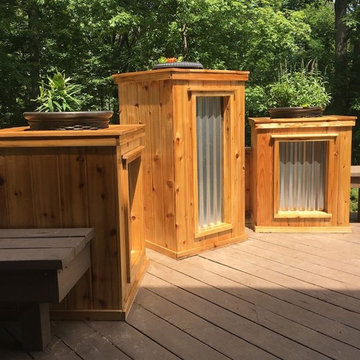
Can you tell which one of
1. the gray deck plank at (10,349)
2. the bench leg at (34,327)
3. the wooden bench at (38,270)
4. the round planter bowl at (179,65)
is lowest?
the gray deck plank at (10,349)

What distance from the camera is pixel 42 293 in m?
1.98

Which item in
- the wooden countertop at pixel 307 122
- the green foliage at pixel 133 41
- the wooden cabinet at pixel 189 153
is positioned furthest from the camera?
the green foliage at pixel 133 41

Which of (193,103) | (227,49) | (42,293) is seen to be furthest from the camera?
(227,49)

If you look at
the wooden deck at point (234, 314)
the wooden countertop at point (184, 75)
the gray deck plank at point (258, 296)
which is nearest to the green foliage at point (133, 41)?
the wooden countertop at point (184, 75)

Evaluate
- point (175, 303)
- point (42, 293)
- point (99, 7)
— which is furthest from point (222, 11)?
point (42, 293)

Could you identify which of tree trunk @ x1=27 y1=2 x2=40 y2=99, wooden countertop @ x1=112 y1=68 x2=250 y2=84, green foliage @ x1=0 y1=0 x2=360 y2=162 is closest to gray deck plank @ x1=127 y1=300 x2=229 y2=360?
wooden countertop @ x1=112 y1=68 x2=250 y2=84

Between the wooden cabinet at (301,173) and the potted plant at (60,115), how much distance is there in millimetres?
1805

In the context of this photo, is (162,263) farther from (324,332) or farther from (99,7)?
(99,7)

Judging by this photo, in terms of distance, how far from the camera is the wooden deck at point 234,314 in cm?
217

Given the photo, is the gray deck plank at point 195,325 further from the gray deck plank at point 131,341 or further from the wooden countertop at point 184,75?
the wooden countertop at point 184,75

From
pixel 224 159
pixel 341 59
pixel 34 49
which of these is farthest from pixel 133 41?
pixel 224 159

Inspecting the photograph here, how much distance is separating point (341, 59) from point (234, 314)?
990 centimetres

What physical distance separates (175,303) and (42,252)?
98 centimetres

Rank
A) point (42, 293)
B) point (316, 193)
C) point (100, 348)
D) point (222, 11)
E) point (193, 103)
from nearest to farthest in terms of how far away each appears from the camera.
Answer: point (42, 293) → point (100, 348) → point (193, 103) → point (316, 193) → point (222, 11)
